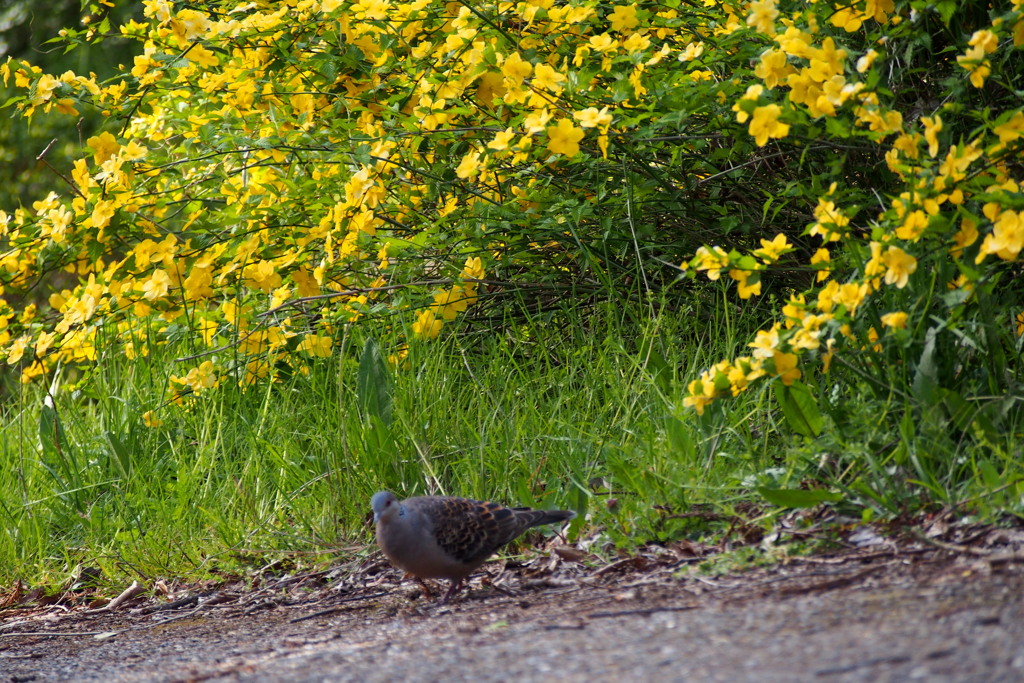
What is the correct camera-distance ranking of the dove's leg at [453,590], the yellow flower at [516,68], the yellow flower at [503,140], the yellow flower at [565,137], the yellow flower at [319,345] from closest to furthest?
the dove's leg at [453,590] < the yellow flower at [565,137] < the yellow flower at [503,140] < the yellow flower at [516,68] < the yellow flower at [319,345]

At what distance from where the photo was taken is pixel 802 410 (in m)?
3.06

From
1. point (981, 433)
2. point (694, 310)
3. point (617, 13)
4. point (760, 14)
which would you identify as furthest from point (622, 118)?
point (981, 433)

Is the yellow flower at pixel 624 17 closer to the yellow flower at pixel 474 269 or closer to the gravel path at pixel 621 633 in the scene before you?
the yellow flower at pixel 474 269

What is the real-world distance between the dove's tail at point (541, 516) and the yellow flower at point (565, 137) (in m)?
1.06

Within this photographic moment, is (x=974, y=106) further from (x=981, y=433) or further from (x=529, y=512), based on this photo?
(x=529, y=512)

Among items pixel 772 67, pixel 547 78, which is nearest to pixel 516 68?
pixel 547 78

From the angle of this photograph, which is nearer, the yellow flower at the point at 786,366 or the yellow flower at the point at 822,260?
the yellow flower at the point at 786,366

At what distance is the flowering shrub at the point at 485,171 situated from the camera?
317cm

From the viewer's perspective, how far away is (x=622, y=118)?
3.65 m

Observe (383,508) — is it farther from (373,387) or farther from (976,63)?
(976,63)

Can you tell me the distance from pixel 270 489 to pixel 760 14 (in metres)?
2.28

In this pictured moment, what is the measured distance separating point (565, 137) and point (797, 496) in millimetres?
1231

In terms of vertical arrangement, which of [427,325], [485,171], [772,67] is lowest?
[427,325]

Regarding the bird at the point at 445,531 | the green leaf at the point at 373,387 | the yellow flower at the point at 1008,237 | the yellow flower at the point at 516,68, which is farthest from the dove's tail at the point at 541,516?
the yellow flower at the point at 516,68
